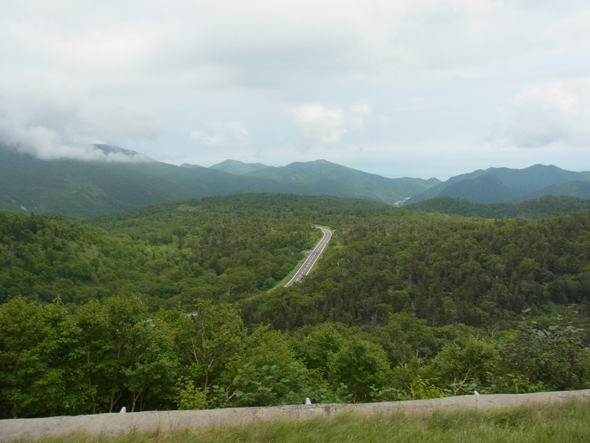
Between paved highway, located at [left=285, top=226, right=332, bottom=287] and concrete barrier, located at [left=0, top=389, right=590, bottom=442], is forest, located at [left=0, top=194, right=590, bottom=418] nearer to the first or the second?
concrete barrier, located at [left=0, top=389, right=590, bottom=442]

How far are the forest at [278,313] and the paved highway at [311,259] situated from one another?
3.79m

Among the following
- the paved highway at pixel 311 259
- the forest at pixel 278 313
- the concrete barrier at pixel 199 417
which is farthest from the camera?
the paved highway at pixel 311 259

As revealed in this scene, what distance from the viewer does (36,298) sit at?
74.6 m

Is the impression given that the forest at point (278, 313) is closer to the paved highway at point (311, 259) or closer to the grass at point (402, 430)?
the grass at point (402, 430)

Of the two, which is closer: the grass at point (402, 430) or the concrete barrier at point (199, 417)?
the grass at point (402, 430)

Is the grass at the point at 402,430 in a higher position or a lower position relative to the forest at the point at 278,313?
higher

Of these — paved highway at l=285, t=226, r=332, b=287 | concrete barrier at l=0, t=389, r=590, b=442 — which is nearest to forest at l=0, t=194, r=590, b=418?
concrete barrier at l=0, t=389, r=590, b=442

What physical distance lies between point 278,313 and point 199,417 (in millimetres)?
68424

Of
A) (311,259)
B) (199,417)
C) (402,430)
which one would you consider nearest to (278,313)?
(311,259)

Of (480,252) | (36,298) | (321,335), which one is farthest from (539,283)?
(36,298)

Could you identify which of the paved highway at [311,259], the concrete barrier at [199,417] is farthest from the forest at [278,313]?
the paved highway at [311,259]

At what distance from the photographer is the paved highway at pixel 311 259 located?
105094mm

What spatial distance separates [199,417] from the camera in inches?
243

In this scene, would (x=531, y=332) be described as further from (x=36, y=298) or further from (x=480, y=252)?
(x=480, y=252)
